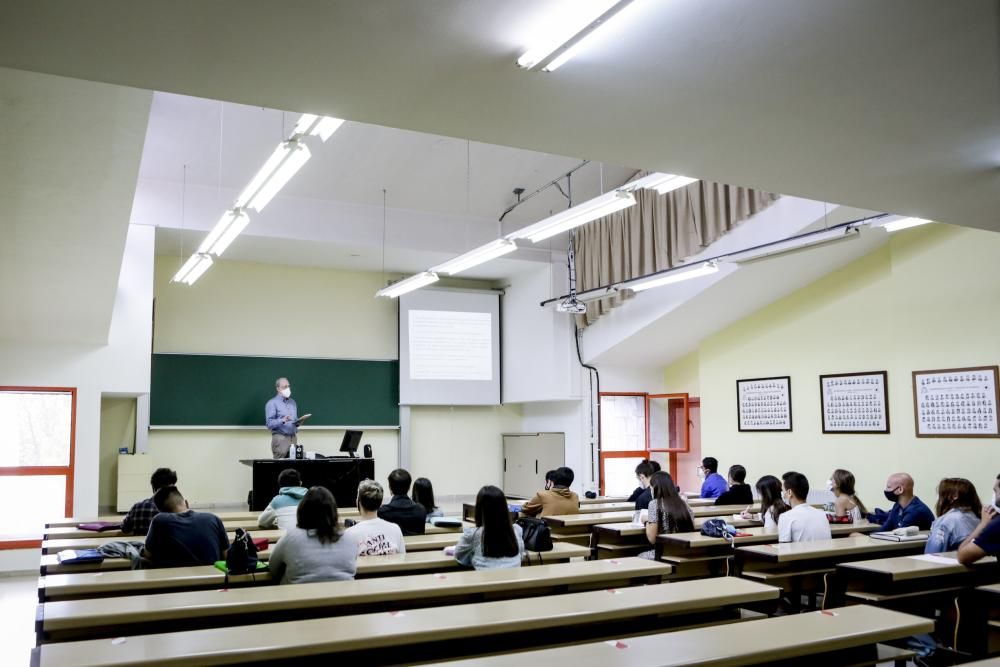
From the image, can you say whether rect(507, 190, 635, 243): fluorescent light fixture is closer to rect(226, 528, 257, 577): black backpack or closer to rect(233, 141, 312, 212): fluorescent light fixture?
rect(233, 141, 312, 212): fluorescent light fixture

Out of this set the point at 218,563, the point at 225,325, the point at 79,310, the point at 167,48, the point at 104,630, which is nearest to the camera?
the point at 167,48

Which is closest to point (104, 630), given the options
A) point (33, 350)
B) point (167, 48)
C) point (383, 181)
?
point (167, 48)

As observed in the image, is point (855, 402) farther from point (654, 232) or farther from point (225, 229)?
point (225, 229)

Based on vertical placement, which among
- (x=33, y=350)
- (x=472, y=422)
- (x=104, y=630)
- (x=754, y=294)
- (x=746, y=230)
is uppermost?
(x=746, y=230)

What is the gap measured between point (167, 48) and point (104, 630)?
2.29m

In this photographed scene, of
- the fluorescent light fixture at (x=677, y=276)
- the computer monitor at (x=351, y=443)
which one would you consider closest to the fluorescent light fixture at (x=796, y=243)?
the fluorescent light fixture at (x=677, y=276)

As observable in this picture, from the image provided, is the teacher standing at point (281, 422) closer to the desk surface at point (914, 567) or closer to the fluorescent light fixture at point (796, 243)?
the fluorescent light fixture at point (796, 243)

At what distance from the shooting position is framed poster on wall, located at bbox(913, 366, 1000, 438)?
7.02 m

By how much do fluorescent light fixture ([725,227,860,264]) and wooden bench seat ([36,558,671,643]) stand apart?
3734mm

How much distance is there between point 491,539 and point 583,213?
305 cm

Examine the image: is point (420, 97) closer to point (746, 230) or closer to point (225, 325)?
point (746, 230)

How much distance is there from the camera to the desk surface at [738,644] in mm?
2428

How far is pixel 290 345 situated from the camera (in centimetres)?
1127

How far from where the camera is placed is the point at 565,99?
304cm
